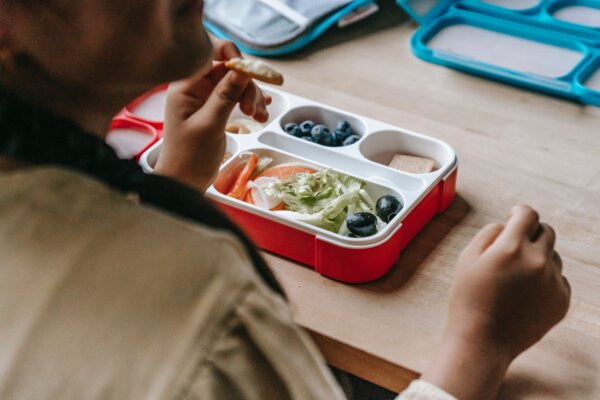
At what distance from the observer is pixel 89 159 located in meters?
0.57

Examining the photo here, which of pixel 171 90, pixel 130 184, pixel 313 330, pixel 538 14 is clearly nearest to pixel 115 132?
pixel 171 90

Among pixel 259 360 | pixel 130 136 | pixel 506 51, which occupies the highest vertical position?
pixel 259 360

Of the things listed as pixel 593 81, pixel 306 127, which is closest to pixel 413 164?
pixel 306 127

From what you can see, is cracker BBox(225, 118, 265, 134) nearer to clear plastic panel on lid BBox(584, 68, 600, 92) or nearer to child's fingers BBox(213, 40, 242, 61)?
child's fingers BBox(213, 40, 242, 61)

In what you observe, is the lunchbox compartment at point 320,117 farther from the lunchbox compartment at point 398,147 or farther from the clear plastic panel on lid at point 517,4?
the clear plastic panel on lid at point 517,4

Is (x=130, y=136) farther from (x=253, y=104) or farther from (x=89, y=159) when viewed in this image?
(x=89, y=159)

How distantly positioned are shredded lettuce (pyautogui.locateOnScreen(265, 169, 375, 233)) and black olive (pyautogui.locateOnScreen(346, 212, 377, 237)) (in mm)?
21

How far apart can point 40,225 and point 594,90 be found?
971mm

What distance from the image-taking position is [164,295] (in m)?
0.45

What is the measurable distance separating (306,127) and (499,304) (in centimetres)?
45

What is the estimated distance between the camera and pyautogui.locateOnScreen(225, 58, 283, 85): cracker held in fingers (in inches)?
37.7

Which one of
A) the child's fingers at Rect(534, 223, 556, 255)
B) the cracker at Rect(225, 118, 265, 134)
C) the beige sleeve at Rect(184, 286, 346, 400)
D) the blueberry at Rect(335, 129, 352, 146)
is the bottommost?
the cracker at Rect(225, 118, 265, 134)

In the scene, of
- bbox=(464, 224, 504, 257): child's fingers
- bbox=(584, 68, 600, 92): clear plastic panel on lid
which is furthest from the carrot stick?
bbox=(584, 68, 600, 92): clear plastic panel on lid

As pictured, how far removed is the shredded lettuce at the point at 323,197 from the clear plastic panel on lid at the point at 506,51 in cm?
41
